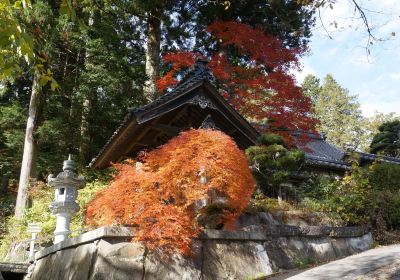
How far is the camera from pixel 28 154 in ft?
49.3

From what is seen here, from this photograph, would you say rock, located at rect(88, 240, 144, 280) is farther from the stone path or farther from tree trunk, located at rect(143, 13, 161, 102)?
tree trunk, located at rect(143, 13, 161, 102)

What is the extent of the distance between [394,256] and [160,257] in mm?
5164

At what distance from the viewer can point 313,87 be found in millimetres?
44500

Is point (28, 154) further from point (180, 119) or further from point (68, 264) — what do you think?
point (68, 264)

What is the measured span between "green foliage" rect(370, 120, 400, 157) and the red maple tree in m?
12.0

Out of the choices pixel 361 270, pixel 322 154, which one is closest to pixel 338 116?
pixel 322 154

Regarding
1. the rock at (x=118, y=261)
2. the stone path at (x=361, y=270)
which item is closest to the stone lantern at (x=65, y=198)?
the rock at (x=118, y=261)

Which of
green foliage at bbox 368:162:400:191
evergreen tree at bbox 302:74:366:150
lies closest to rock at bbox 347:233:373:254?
green foliage at bbox 368:162:400:191

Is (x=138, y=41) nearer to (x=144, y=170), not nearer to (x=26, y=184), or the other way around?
(x=26, y=184)

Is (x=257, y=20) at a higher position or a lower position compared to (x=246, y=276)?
higher

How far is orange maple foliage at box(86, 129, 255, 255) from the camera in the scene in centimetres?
693

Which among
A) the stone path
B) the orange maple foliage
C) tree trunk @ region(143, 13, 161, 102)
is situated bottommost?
the stone path

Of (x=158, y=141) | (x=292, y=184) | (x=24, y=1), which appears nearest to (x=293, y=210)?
(x=292, y=184)

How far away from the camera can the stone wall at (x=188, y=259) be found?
22.2 ft
